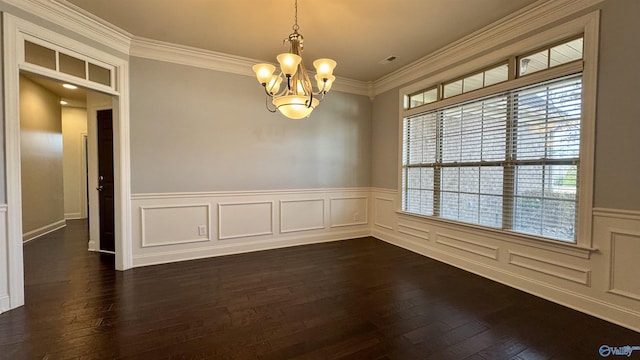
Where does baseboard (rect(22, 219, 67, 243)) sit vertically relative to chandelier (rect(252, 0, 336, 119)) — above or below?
below

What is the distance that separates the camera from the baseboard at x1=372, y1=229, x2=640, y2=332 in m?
2.29

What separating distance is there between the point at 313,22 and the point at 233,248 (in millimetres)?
3240

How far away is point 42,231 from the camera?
5273 millimetres

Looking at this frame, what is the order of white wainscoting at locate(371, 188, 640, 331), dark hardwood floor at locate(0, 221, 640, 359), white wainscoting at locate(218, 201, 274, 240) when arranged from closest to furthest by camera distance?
dark hardwood floor at locate(0, 221, 640, 359), white wainscoting at locate(371, 188, 640, 331), white wainscoting at locate(218, 201, 274, 240)

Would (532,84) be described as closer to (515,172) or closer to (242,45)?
(515,172)

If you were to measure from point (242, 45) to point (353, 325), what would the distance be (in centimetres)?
353

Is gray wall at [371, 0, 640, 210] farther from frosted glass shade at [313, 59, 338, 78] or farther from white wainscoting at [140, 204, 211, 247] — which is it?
white wainscoting at [140, 204, 211, 247]

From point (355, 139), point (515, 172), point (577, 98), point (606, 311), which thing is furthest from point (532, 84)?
point (355, 139)

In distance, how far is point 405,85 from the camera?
4.49m

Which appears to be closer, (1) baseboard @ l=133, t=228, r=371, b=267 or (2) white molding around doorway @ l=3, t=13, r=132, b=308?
(2) white molding around doorway @ l=3, t=13, r=132, b=308

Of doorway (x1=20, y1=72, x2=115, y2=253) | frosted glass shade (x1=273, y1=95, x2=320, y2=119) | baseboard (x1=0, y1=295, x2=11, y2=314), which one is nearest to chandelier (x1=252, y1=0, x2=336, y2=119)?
frosted glass shade (x1=273, y1=95, x2=320, y2=119)

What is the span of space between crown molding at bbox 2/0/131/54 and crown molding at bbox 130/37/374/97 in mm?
158

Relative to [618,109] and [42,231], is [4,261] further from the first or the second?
[618,109]

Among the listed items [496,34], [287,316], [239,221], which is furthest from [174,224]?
[496,34]
